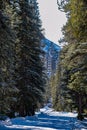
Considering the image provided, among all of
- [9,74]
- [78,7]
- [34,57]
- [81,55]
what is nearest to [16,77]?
[34,57]

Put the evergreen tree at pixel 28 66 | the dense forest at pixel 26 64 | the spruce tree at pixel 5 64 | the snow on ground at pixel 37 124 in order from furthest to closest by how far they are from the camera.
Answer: the evergreen tree at pixel 28 66
the dense forest at pixel 26 64
the snow on ground at pixel 37 124
the spruce tree at pixel 5 64

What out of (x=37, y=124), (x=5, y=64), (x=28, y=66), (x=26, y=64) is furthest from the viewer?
(x=28, y=66)

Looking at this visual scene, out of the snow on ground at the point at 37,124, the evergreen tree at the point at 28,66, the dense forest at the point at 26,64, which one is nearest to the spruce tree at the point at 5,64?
the snow on ground at the point at 37,124

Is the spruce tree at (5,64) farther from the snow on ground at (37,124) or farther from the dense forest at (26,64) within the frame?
the dense forest at (26,64)

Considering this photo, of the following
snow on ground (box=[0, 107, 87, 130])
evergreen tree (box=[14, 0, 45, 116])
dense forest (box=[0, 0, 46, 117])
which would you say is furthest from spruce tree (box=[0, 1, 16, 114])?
evergreen tree (box=[14, 0, 45, 116])

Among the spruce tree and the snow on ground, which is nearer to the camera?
the spruce tree

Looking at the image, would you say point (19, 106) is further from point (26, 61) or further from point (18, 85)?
point (26, 61)

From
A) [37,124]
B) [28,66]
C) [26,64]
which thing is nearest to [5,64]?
[37,124]

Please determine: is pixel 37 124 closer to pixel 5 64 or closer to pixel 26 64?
pixel 5 64

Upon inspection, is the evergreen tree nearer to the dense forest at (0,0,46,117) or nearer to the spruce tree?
the dense forest at (0,0,46,117)

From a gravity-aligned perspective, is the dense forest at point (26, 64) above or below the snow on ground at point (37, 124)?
above

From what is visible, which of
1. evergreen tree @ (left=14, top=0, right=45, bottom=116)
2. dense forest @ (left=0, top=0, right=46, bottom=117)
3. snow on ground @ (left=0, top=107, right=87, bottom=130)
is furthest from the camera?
evergreen tree @ (left=14, top=0, right=45, bottom=116)

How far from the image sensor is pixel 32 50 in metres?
48.5

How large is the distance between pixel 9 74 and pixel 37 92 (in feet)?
39.9
